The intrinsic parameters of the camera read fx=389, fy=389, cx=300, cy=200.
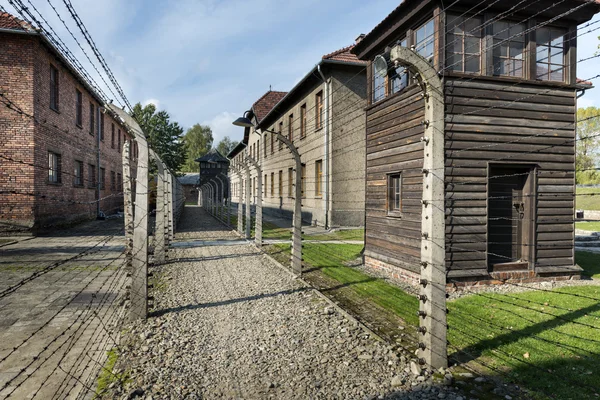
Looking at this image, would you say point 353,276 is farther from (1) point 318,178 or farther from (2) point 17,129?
(2) point 17,129

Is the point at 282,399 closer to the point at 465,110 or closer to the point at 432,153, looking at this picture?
the point at 432,153

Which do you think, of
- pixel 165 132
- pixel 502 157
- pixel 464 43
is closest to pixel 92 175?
pixel 464 43

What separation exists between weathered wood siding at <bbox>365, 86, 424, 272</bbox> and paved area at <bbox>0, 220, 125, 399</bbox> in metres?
5.31

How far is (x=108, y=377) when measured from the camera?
12.2 ft

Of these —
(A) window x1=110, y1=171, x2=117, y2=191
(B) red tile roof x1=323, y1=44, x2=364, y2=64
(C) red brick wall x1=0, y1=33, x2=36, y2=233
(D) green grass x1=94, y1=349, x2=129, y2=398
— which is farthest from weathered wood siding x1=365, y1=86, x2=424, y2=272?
(A) window x1=110, y1=171, x2=117, y2=191

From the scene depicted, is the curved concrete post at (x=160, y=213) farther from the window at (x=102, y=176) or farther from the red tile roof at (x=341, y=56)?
the window at (x=102, y=176)

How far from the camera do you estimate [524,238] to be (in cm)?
777

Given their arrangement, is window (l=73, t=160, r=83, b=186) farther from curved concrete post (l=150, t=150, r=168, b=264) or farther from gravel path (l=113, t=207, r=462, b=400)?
gravel path (l=113, t=207, r=462, b=400)

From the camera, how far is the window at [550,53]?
25.5 feet

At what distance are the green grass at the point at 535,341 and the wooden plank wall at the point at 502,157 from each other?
4.24 ft

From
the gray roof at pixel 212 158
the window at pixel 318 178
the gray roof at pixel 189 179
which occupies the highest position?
the gray roof at pixel 212 158

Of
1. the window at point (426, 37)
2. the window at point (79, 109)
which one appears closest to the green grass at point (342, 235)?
the window at point (426, 37)

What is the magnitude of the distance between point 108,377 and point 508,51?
8.39m

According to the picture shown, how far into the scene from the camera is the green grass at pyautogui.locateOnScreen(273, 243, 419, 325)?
6.02m
